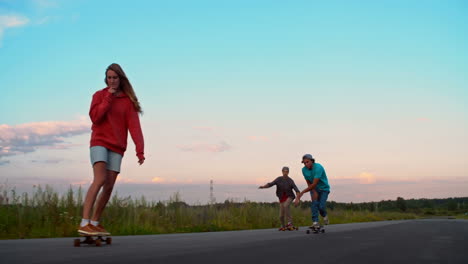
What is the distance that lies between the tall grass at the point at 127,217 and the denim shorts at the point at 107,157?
165 inches

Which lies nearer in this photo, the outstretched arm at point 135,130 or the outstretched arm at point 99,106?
the outstretched arm at point 99,106

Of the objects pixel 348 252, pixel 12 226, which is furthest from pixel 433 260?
pixel 12 226

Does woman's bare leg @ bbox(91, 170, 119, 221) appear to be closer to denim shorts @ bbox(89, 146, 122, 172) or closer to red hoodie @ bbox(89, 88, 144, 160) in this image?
denim shorts @ bbox(89, 146, 122, 172)

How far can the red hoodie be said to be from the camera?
7387mm

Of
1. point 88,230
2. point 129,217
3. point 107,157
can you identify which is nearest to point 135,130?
point 107,157

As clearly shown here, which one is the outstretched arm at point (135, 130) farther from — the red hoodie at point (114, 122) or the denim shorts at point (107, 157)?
the denim shorts at point (107, 157)

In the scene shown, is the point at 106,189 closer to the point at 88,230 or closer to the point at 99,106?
the point at 88,230

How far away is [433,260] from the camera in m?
5.54

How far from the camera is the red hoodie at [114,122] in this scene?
291 inches

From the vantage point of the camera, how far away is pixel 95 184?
7.20 metres

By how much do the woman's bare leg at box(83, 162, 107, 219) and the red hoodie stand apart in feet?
1.04

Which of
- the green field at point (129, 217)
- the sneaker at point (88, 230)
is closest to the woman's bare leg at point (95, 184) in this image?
the sneaker at point (88, 230)

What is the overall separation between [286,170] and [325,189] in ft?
11.4

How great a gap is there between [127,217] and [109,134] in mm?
7224
